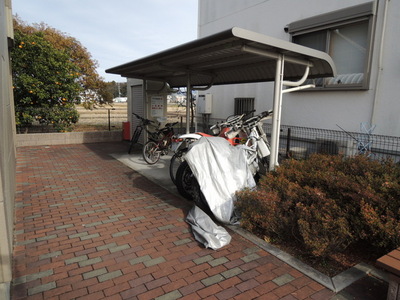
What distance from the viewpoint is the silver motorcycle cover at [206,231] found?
10.7ft

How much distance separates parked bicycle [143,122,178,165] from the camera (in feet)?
24.1

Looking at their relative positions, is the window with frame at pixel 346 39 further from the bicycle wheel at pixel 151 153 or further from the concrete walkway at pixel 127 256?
the concrete walkway at pixel 127 256

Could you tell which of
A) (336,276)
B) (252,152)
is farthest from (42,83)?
(336,276)

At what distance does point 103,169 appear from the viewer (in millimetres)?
6730

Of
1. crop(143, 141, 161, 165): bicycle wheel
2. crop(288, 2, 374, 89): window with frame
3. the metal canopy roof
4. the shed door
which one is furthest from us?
the shed door

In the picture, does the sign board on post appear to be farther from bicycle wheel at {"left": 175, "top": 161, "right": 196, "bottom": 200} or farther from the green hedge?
the green hedge

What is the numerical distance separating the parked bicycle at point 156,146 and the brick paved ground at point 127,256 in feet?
7.41

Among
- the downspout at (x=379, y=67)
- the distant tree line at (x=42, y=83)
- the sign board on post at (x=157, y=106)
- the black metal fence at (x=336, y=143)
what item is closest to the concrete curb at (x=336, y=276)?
the black metal fence at (x=336, y=143)

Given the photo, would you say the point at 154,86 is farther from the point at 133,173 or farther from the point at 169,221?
the point at 169,221

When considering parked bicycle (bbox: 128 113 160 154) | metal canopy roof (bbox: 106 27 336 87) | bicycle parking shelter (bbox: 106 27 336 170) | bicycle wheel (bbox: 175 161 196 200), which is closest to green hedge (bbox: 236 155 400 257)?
bicycle parking shelter (bbox: 106 27 336 170)

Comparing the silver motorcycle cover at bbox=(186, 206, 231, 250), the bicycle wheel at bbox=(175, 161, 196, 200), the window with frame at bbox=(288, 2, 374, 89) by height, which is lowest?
the silver motorcycle cover at bbox=(186, 206, 231, 250)

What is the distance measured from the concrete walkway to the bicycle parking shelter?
2032 mm

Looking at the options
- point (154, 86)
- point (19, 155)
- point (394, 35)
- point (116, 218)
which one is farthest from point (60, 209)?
point (394, 35)

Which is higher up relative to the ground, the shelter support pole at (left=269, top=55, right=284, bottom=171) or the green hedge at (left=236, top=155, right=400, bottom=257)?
the shelter support pole at (left=269, top=55, right=284, bottom=171)
